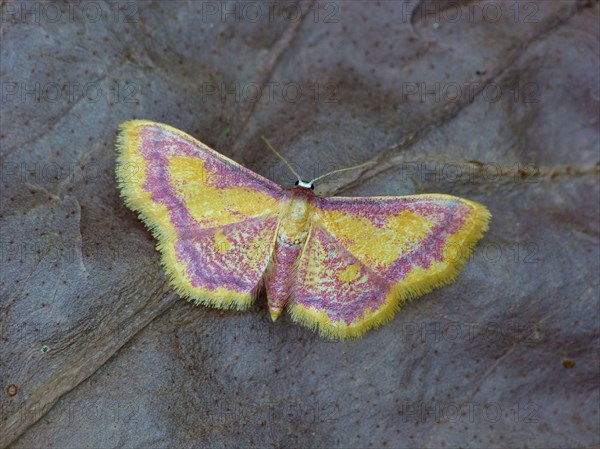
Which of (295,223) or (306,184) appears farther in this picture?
(295,223)

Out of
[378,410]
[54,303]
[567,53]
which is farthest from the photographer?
[567,53]

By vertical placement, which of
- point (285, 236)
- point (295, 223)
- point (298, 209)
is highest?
point (298, 209)

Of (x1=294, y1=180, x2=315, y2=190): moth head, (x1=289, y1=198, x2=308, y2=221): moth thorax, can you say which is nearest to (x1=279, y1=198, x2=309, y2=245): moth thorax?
(x1=289, y1=198, x2=308, y2=221): moth thorax

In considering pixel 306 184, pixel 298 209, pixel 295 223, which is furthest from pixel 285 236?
pixel 306 184

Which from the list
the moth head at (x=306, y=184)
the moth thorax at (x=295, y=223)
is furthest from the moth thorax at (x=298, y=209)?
the moth head at (x=306, y=184)

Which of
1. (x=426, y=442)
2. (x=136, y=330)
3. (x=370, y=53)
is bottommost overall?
(x=426, y=442)

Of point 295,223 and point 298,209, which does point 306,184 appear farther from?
point 295,223

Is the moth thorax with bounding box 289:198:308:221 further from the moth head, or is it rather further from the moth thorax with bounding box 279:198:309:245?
the moth head

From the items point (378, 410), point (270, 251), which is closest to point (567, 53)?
point (270, 251)

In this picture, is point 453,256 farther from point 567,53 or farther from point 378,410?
point 567,53
